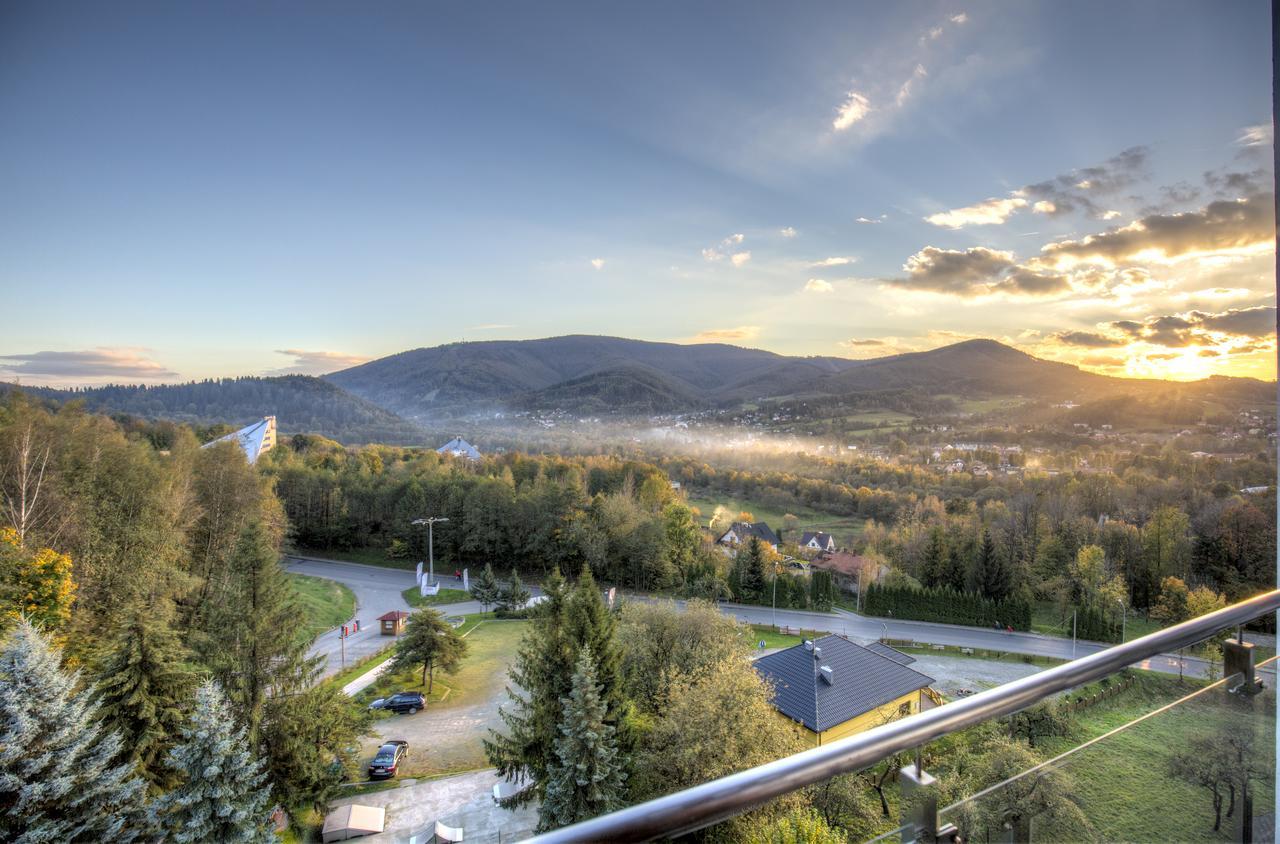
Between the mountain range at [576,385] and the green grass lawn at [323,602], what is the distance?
7760mm

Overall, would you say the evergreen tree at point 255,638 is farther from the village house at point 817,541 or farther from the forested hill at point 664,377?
the village house at point 817,541

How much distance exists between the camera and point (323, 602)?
59.7 feet

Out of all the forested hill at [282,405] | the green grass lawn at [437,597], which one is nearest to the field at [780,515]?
the green grass lawn at [437,597]

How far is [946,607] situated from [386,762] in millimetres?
17794

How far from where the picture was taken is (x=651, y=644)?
1055 cm

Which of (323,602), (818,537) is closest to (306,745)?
(323,602)

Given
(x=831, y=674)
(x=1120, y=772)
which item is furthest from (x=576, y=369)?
(x=1120, y=772)

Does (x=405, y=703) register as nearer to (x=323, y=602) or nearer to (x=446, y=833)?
(x=446, y=833)

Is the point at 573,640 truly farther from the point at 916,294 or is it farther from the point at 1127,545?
the point at 1127,545

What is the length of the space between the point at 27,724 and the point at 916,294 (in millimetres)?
Result: 15391

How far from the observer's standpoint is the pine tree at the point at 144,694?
6086 millimetres

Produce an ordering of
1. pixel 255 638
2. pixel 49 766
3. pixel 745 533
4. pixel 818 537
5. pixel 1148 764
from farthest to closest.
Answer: pixel 818 537 < pixel 745 533 < pixel 255 638 < pixel 49 766 < pixel 1148 764

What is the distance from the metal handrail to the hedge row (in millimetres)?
21172

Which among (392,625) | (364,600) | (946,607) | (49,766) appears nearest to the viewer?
(49,766)
